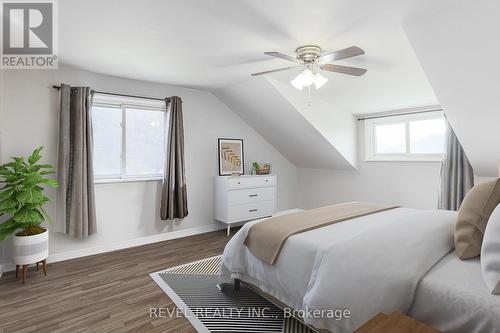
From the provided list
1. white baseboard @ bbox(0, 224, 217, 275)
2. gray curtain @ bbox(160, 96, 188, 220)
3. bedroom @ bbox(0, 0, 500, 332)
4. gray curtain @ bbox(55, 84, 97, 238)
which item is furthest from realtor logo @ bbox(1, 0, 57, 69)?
white baseboard @ bbox(0, 224, 217, 275)

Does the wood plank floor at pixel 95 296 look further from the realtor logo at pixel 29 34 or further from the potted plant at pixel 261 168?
the realtor logo at pixel 29 34

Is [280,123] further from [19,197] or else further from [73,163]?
[19,197]

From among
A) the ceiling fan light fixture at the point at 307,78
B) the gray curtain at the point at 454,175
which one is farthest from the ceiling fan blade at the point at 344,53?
the gray curtain at the point at 454,175

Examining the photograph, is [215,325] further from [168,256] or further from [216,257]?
[168,256]

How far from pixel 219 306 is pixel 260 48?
228 cm

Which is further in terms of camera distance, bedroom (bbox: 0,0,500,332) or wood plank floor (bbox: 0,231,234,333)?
wood plank floor (bbox: 0,231,234,333)

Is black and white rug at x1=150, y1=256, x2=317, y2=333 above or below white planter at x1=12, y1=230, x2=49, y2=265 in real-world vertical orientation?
below

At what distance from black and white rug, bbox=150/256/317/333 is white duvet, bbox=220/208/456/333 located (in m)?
→ 0.23

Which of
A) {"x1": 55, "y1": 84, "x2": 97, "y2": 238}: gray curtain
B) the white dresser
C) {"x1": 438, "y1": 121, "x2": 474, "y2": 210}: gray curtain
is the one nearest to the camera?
{"x1": 55, "y1": 84, "x2": 97, "y2": 238}: gray curtain

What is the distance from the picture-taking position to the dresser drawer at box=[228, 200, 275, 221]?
13.5 ft

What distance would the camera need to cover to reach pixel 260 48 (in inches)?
101

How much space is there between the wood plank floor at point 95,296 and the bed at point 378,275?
34.0 inches

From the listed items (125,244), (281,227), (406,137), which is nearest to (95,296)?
(125,244)

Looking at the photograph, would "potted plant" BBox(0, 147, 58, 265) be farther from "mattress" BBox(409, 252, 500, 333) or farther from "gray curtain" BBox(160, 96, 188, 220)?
"mattress" BBox(409, 252, 500, 333)
